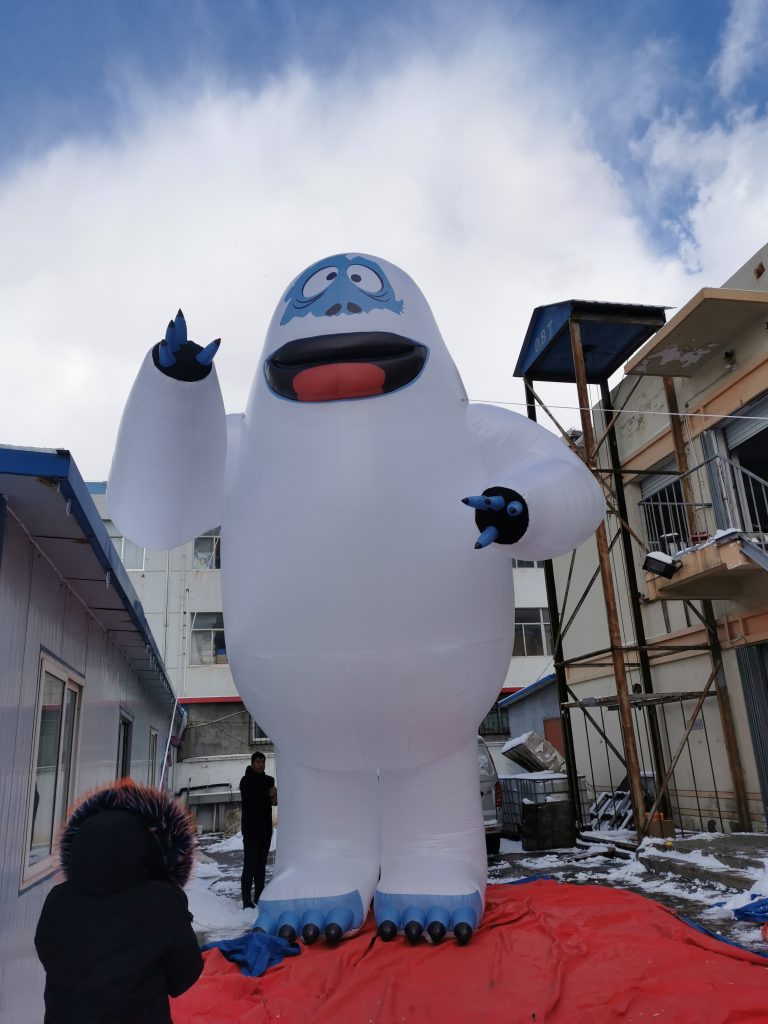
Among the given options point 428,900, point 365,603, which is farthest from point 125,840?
point 428,900

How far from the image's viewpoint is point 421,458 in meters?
4.11

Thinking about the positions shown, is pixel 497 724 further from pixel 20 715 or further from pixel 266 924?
pixel 20 715

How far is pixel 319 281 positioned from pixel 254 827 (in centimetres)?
485

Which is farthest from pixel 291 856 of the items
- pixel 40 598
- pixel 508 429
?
pixel 508 429

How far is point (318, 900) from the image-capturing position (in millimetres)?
4285

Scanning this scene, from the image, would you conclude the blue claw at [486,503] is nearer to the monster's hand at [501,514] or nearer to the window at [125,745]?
the monster's hand at [501,514]

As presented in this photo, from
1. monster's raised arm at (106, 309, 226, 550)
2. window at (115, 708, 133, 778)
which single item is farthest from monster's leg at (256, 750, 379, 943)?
window at (115, 708, 133, 778)

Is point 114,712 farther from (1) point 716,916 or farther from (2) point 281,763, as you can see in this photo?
(1) point 716,916

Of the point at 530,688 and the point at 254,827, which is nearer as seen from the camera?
the point at 254,827

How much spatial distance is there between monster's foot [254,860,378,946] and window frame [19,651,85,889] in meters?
1.21

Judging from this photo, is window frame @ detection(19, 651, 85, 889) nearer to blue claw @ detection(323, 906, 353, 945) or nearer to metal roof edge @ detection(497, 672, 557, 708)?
blue claw @ detection(323, 906, 353, 945)

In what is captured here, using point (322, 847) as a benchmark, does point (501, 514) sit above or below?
above


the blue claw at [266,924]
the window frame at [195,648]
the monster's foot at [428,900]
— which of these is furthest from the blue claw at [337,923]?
the window frame at [195,648]

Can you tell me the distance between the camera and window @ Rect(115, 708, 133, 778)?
8.31m
